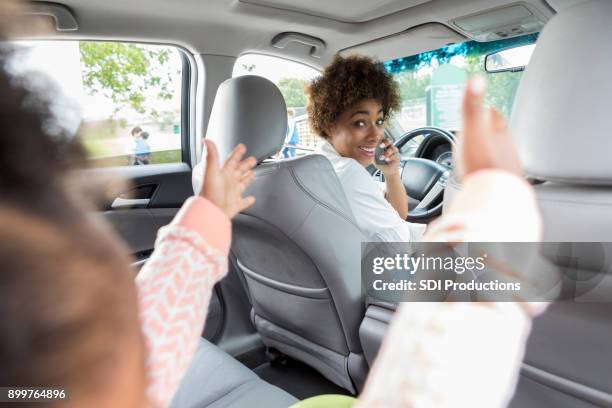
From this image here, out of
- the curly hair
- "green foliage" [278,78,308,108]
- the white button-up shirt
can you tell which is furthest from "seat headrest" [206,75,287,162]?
"green foliage" [278,78,308,108]

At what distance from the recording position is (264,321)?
1.92 meters

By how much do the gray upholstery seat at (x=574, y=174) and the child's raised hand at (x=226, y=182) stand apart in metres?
0.57

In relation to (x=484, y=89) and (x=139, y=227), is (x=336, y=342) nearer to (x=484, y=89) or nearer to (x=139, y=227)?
(x=139, y=227)

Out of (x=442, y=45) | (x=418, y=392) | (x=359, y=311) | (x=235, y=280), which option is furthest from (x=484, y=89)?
(x=442, y=45)

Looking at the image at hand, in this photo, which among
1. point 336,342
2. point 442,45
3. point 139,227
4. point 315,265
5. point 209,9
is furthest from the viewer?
point 442,45

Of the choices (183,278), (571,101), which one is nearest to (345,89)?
(571,101)

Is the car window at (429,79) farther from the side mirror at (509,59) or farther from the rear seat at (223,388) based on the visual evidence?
the rear seat at (223,388)

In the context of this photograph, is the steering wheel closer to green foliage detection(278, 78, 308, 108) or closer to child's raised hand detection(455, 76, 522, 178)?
green foliage detection(278, 78, 308, 108)

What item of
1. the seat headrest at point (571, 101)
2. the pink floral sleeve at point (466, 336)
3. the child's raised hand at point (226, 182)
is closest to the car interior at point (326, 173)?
the seat headrest at point (571, 101)

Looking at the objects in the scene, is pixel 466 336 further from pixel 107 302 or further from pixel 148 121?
pixel 148 121

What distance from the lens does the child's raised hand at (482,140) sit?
37 centimetres

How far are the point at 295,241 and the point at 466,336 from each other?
99cm

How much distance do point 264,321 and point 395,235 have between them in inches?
29.2

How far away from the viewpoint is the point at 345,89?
1832mm
